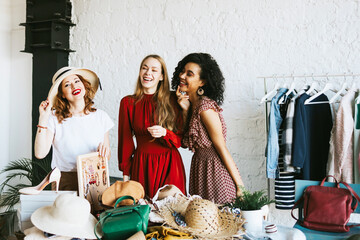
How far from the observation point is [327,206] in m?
2.54

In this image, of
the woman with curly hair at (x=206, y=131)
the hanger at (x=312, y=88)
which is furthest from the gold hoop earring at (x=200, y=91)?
the hanger at (x=312, y=88)

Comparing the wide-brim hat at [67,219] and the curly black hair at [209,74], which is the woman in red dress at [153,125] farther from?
the wide-brim hat at [67,219]

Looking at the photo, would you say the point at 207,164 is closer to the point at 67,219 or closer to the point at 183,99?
the point at 183,99

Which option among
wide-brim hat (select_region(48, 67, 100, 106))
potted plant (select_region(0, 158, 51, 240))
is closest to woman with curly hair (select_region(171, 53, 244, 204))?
wide-brim hat (select_region(48, 67, 100, 106))

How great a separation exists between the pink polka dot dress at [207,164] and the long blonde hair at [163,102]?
0.15 m

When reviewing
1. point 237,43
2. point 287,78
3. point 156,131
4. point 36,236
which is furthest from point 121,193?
point 237,43

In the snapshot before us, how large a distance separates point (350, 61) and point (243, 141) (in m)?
1.39

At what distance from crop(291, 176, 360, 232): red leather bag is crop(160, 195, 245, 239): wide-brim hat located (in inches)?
28.1

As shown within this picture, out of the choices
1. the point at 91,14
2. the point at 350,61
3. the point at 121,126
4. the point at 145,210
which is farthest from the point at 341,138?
the point at 91,14

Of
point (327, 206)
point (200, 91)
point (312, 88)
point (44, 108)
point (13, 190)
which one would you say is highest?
point (312, 88)

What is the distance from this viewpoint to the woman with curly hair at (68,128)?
2.54 meters

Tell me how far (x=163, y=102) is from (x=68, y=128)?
69 cm

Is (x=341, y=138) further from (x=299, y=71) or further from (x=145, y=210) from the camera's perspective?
(x=145, y=210)

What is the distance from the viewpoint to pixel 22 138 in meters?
5.69
